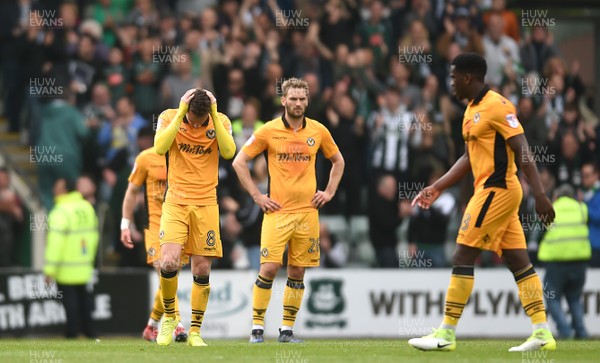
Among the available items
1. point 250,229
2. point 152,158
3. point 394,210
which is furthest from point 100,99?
point 152,158

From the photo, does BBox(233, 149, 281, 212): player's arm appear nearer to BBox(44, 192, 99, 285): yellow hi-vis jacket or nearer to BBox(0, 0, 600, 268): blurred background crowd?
BBox(44, 192, 99, 285): yellow hi-vis jacket

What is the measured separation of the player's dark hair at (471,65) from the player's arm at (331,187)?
8.98 ft

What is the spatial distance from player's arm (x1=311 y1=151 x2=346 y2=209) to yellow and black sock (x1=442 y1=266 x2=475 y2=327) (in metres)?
2.54

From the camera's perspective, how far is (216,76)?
859 inches

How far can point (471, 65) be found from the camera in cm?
1176

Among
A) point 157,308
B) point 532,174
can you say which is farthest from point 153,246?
Result: point 532,174

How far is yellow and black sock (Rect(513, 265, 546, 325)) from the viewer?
472 inches

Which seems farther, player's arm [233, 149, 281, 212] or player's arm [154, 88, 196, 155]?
player's arm [233, 149, 281, 212]

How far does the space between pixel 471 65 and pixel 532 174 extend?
3.78ft

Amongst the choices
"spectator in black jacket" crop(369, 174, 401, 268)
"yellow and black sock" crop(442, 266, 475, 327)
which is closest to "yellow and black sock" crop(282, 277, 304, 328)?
"yellow and black sock" crop(442, 266, 475, 327)

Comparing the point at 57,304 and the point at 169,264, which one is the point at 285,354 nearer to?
the point at 169,264

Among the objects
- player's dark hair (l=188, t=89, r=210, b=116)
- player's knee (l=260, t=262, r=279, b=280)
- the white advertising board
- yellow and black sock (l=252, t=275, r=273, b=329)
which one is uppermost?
player's dark hair (l=188, t=89, r=210, b=116)

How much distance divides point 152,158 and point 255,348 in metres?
2.92

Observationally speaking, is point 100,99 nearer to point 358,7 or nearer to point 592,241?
point 358,7
